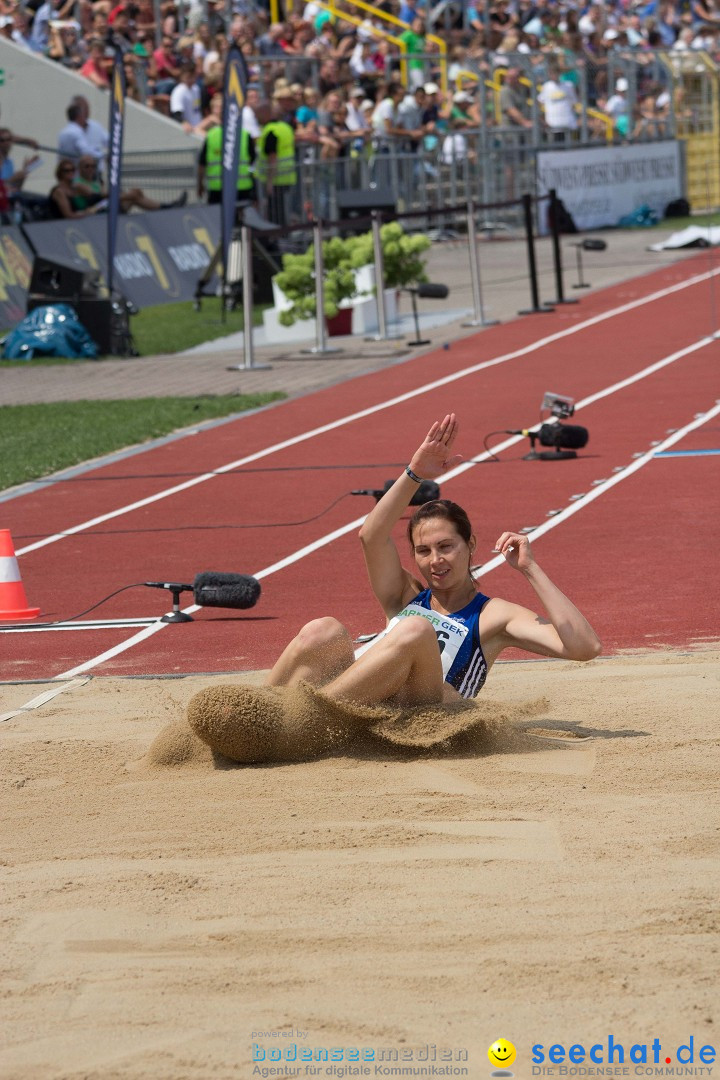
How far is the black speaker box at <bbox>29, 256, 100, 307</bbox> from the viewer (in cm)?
1930

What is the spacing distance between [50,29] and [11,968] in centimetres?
2567

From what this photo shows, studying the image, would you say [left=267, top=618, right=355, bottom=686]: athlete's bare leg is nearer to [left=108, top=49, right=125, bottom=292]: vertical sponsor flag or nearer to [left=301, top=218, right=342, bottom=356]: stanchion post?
[left=301, top=218, right=342, bottom=356]: stanchion post

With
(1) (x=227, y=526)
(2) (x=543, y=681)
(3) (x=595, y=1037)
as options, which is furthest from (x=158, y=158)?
(3) (x=595, y=1037)

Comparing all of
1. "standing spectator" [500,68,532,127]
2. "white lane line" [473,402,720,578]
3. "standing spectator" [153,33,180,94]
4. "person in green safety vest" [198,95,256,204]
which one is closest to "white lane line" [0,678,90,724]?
"white lane line" [473,402,720,578]

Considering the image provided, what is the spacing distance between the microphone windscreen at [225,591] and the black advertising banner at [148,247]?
1318cm

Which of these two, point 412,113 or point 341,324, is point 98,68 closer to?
point 412,113

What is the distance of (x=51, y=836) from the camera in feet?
17.2

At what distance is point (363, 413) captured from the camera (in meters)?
15.0

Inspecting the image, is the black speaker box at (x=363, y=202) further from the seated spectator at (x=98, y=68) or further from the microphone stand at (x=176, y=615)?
the microphone stand at (x=176, y=615)

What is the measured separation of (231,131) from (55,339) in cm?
358

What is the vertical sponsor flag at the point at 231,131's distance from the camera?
20.3 m

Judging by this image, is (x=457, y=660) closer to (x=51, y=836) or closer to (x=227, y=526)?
(x=51, y=836)

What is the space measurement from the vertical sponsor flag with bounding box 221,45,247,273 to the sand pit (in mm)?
14543

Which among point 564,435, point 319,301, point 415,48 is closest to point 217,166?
point 319,301
